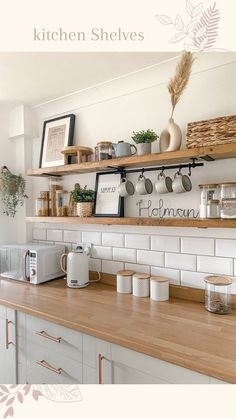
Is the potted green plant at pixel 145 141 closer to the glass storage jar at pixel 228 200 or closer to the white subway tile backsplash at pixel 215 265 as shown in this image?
the glass storage jar at pixel 228 200

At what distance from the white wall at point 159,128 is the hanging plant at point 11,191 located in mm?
433

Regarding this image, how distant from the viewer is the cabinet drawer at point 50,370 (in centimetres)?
128

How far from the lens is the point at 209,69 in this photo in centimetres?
149

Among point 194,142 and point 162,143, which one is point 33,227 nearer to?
point 162,143

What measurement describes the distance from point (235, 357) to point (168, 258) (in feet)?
2.39

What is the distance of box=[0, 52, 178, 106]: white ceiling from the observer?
150cm

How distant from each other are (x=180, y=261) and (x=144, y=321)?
474 mm

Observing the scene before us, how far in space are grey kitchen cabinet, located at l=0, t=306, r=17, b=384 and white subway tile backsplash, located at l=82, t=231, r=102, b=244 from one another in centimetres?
70

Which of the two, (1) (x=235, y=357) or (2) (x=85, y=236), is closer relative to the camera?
(1) (x=235, y=357)
